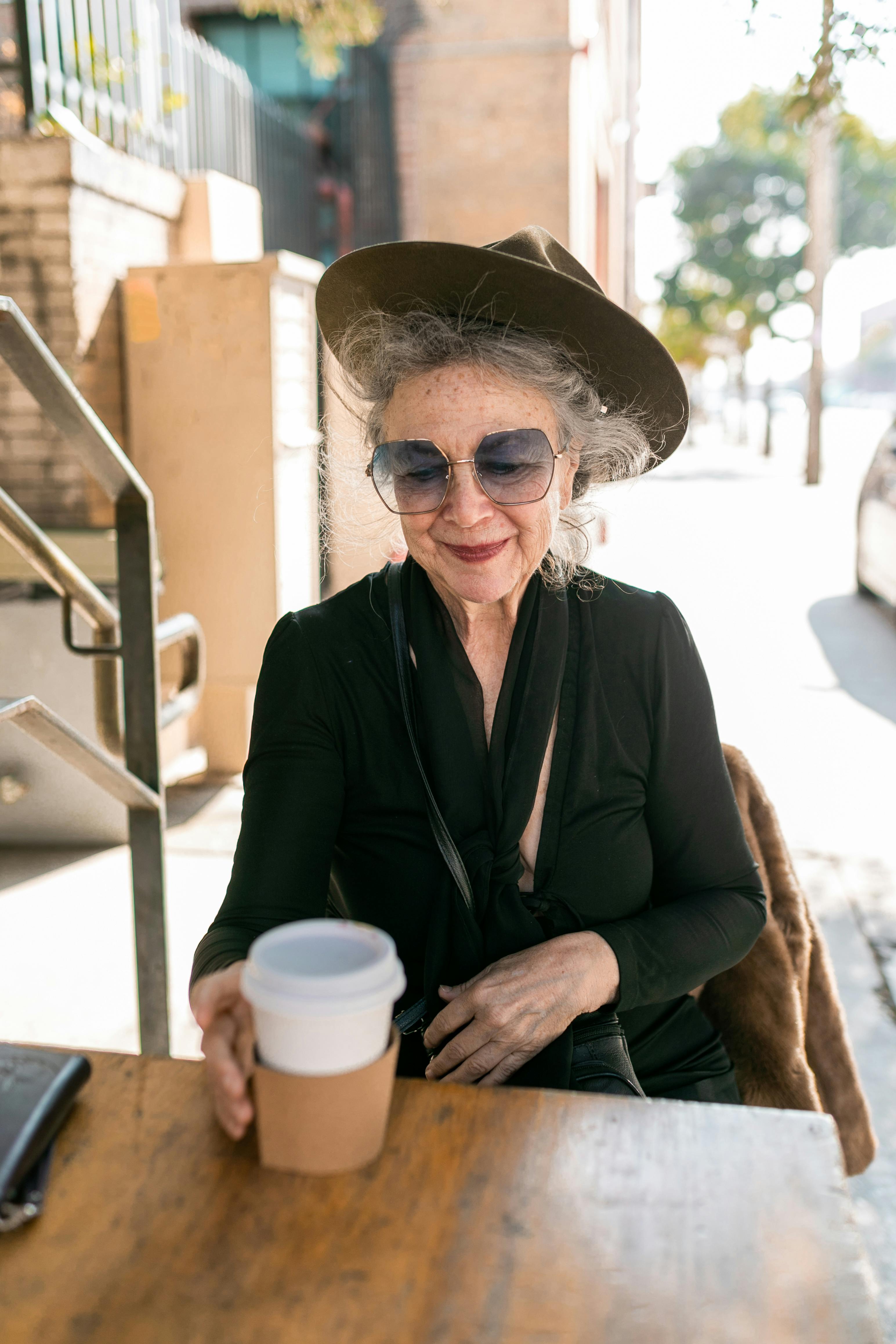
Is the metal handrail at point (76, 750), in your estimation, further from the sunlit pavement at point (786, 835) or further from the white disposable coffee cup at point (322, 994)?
the white disposable coffee cup at point (322, 994)

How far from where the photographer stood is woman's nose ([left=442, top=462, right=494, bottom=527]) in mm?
1702

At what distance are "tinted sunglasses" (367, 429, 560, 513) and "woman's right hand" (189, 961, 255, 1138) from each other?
0.75m

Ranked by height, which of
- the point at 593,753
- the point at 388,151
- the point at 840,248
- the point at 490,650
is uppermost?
the point at 840,248

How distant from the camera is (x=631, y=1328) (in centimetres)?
87

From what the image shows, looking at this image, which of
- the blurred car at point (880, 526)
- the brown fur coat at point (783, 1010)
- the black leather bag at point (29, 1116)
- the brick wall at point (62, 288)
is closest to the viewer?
the black leather bag at point (29, 1116)

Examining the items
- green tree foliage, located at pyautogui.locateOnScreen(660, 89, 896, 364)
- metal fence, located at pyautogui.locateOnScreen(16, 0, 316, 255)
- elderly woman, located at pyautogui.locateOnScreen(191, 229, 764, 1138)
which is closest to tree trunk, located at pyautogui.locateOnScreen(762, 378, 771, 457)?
green tree foliage, located at pyautogui.locateOnScreen(660, 89, 896, 364)

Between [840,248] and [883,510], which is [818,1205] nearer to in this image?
[883,510]

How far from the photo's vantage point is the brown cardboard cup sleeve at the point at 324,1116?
0.93m

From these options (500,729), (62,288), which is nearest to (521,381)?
(500,729)

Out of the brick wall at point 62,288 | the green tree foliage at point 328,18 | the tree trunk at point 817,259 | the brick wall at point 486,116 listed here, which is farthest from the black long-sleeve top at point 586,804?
the tree trunk at point 817,259

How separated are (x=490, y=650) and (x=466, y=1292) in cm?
107

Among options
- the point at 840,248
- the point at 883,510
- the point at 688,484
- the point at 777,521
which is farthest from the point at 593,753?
the point at 840,248

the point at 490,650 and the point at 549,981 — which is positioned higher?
the point at 490,650

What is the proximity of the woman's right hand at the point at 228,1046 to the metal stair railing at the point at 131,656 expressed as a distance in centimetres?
95
